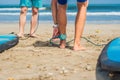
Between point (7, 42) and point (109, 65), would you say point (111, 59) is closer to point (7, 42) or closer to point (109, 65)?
point (109, 65)

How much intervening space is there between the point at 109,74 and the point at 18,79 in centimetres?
136

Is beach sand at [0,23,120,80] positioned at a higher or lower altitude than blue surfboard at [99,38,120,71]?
lower

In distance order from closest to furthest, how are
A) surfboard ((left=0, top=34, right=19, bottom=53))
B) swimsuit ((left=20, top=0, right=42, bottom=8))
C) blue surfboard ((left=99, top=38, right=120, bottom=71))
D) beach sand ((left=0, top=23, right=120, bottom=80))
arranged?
blue surfboard ((left=99, top=38, right=120, bottom=71)), beach sand ((left=0, top=23, right=120, bottom=80)), surfboard ((left=0, top=34, right=19, bottom=53)), swimsuit ((left=20, top=0, right=42, bottom=8))

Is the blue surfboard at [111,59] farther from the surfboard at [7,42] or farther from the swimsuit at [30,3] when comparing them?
the swimsuit at [30,3]

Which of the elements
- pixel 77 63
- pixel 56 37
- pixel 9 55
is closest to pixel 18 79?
pixel 77 63

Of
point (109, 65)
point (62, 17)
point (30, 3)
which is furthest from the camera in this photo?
point (30, 3)

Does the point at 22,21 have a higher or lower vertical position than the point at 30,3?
lower

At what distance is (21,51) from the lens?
5.40 metres

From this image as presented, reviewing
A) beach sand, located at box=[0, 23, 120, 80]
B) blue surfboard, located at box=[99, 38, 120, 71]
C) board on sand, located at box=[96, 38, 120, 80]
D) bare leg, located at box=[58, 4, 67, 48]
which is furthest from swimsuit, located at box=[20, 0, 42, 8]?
board on sand, located at box=[96, 38, 120, 80]

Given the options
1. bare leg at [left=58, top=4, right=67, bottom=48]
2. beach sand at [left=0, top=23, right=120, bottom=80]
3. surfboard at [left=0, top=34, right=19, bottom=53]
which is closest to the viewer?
beach sand at [left=0, top=23, right=120, bottom=80]

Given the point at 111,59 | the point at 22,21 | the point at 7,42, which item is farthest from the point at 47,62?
the point at 22,21

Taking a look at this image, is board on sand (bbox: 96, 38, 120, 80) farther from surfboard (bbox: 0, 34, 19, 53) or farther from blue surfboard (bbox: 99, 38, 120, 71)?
surfboard (bbox: 0, 34, 19, 53)

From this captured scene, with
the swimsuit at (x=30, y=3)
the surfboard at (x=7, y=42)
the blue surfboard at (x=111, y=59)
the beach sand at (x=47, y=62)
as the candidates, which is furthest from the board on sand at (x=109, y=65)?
the swimsuit at (x=30, y=3)

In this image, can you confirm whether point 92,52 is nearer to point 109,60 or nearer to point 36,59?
point 36,59
